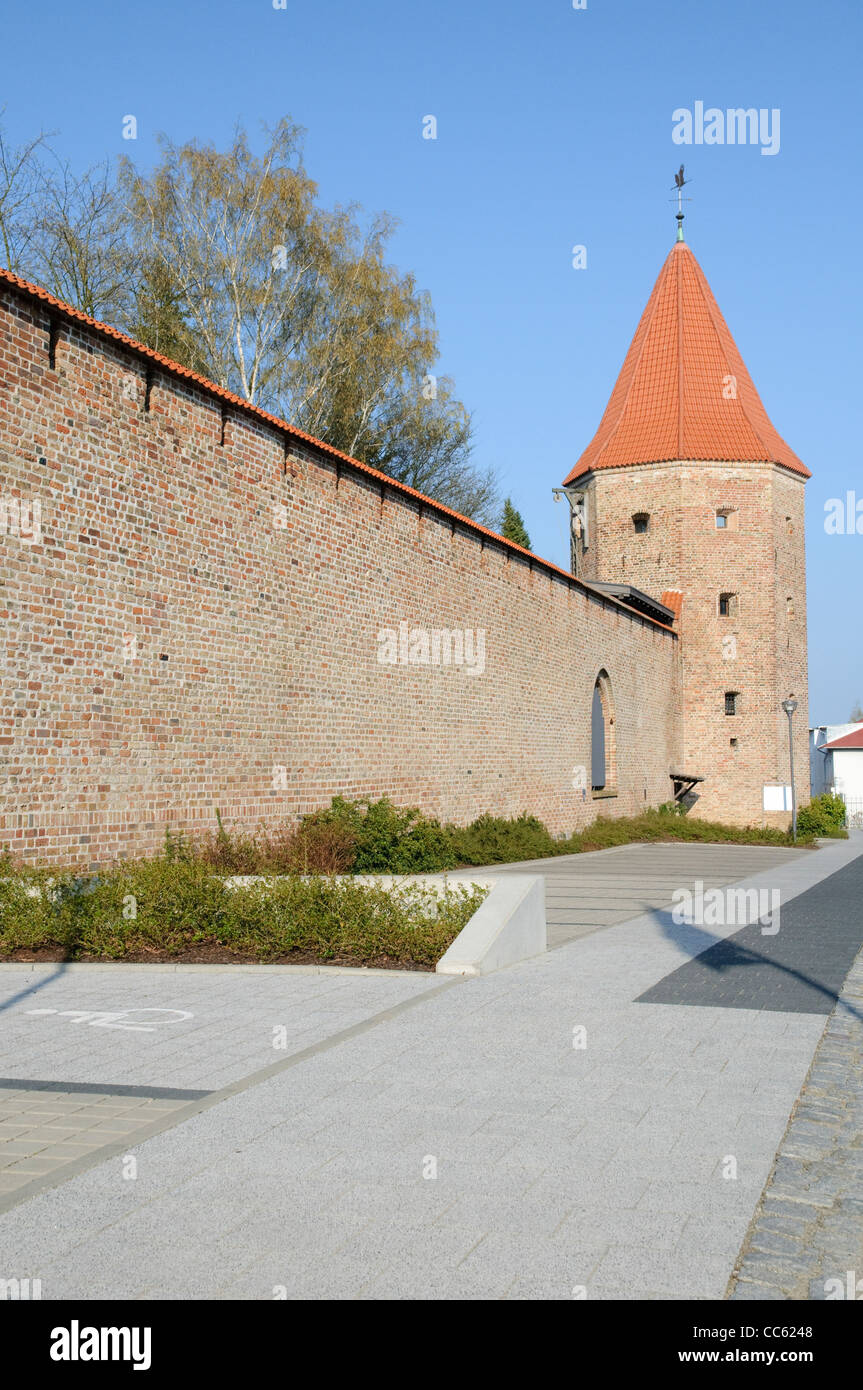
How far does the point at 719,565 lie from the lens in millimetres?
36156

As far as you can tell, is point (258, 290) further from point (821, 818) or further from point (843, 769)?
point (843, 769)

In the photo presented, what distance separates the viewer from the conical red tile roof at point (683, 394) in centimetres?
3700

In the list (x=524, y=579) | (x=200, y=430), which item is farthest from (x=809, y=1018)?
(x=524, y=579)

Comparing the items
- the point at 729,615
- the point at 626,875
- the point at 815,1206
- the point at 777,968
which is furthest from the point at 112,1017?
the point at 729,615

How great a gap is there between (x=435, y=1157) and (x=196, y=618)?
30.9 feet

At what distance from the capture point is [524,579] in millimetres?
23266

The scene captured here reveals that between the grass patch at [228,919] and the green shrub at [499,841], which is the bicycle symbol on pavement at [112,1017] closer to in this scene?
the grass patch at [228,919]

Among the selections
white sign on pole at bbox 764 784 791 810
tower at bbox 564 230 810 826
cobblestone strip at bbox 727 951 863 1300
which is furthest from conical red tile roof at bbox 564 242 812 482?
cobblestone strip at bbox 727 951 863 1300

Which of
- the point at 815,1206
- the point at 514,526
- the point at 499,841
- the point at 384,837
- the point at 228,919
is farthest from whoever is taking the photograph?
the point at 514,526

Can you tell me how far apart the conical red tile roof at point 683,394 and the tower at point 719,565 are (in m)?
0.07

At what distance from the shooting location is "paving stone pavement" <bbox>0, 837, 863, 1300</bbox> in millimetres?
3129

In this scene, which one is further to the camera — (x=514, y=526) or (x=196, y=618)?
(x=514, y=526)

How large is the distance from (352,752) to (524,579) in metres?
8.38

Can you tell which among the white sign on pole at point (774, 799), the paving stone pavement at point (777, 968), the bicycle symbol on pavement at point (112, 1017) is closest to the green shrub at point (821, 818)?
the white sign on pole at point (774, 799)
